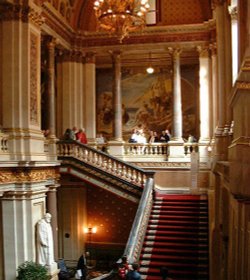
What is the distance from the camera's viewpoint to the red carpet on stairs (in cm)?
1277

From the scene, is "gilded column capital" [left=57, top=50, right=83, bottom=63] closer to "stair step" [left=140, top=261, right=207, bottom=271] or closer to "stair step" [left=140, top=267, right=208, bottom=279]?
"stair step" [left=140, top=261, right=207, bottom=271]

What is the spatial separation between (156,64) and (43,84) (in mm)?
5633

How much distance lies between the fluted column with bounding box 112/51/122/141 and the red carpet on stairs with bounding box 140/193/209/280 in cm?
450

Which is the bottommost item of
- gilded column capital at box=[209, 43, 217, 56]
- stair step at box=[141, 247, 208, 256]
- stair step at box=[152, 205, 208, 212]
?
stair step at box=[141, 247, 208, 256]

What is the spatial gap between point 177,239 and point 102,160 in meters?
4.36

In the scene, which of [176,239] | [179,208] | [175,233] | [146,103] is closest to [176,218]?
[179,208]

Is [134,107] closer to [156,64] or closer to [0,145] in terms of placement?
[156,64]

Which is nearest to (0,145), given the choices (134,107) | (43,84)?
(43,84)

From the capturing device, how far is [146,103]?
22062mm

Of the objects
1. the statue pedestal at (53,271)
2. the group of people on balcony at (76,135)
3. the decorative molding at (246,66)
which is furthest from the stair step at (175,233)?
the decorative molding at (246,66)

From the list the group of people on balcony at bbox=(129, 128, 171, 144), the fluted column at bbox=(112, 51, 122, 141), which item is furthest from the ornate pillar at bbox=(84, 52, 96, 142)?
the group of people on balcony at bbox=(129, 128, 171, 144)

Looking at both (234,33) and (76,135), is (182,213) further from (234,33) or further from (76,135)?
(234,33)

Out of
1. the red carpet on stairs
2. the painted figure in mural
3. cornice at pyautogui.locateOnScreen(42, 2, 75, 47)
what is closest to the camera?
the red carpet on stairs

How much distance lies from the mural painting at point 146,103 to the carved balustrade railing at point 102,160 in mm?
5056
